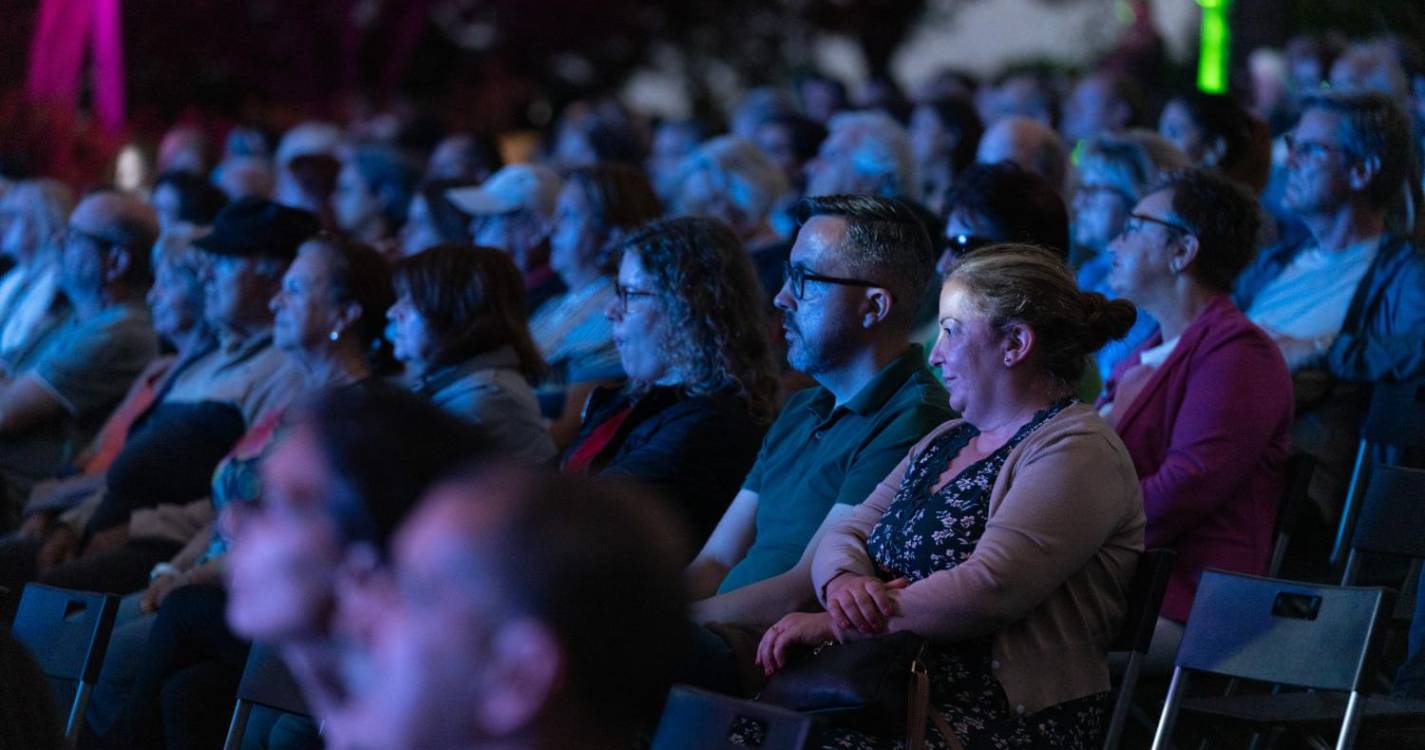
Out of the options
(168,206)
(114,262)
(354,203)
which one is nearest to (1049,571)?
(114,262)

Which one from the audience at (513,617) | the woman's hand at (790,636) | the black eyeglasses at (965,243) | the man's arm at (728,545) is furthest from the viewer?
the black eyeglasses at (965,243)

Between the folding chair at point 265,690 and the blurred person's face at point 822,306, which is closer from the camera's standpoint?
the folding chair at point 265,690

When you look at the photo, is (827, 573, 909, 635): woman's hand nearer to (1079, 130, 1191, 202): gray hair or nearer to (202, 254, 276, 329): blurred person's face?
(1079, 130, 1191, 202): gray hair

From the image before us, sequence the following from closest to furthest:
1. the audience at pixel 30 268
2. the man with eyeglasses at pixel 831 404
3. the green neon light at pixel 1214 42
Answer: the man with eyeglasses at pixel 831 404
the audience at pixel 30 268
the green neon light at pixel 1214 42

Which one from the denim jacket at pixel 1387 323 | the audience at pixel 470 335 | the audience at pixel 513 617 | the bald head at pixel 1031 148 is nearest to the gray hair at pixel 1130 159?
the bald head at pixel 1031 148

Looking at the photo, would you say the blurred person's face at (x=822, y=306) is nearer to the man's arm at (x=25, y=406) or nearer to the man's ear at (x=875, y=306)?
the man's ear at (x=875, y=306)

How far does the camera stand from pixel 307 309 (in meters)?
4.81

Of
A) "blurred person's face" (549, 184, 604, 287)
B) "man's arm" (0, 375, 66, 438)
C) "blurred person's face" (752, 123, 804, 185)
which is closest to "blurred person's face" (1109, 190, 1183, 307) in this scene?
"blurred person's face" (549, 184, 604, 287)

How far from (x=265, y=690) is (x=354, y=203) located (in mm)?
4561

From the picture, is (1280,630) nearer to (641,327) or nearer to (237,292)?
(641,327)

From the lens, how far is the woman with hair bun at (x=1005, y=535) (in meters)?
2.97

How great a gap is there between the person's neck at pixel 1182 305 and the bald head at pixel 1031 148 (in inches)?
56.3

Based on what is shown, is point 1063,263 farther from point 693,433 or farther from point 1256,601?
point 693,433

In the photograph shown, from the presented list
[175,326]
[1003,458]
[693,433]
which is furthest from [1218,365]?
[175,326]
